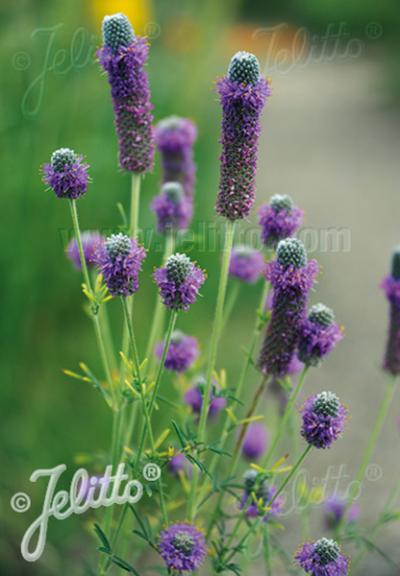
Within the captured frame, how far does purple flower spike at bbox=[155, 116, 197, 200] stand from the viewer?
153 cm

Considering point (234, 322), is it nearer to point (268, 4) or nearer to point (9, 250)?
point (9, 250)

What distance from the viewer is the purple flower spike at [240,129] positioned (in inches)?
42.6

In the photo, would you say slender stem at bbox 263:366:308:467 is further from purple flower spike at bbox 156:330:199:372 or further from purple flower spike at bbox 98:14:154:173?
purple flower spike at bbox 98:14:154:173

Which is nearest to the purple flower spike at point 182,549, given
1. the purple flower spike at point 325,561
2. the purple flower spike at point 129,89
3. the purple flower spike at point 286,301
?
Result: the purple flower spike at point 325,561

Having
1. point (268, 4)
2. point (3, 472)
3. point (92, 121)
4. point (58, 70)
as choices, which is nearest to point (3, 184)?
point (58, 70)

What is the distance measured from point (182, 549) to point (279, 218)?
50 cm

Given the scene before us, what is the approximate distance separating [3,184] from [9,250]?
26 cm

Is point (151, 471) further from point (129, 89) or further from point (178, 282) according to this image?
point (129, 89)

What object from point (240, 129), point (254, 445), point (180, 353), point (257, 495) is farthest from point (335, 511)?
point (240, 129)

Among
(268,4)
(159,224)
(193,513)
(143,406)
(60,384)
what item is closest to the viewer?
(143,406)

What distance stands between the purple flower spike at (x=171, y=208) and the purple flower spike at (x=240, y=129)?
29cm

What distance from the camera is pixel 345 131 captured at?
700 cm

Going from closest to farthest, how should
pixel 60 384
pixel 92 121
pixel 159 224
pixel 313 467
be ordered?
pixel 159 224, pixel 60 384, pixel 313 467, pixel 92 121

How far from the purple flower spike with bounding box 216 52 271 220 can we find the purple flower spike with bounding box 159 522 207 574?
16.9 inches
